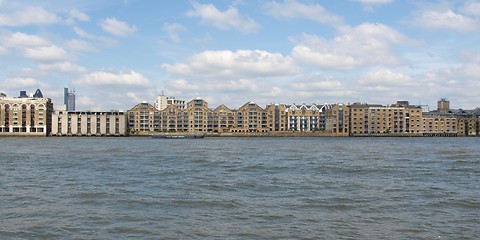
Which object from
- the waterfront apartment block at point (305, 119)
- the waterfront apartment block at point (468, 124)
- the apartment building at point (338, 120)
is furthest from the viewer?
the waterfront apartment block at point (468, 124)

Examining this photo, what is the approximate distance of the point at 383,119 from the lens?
158250mm

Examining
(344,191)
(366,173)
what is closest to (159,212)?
(344,191)

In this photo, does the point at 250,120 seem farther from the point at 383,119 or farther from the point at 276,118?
the point at 383,119

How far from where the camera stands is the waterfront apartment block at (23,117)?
13900 cm

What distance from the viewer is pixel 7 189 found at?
22.0 m

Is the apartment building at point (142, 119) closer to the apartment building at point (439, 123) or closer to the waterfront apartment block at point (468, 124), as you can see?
the apartment building at point (439, 123)

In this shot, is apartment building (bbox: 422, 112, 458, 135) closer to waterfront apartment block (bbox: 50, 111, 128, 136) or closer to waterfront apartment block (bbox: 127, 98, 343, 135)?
waterfront apartment block (bbox: 127, 98, 343, 135)

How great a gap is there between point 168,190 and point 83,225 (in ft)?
23.3

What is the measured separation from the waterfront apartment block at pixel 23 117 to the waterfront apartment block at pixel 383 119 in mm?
85888

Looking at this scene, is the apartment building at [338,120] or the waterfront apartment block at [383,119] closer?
the apartment building at [338,120]

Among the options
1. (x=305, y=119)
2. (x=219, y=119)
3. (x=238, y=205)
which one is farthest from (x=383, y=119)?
(x=238, y=205)

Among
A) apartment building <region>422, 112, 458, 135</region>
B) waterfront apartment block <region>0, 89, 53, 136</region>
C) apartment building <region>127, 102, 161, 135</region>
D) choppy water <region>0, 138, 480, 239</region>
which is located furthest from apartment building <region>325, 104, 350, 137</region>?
choppy water <region>0, 138, 480, 239</region>

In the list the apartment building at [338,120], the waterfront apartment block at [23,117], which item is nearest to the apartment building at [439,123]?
the apartment building at [338,120]

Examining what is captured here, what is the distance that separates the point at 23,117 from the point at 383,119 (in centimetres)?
10162
